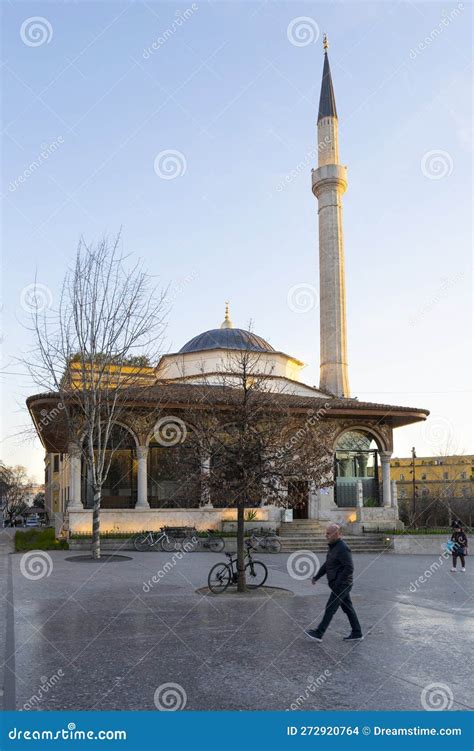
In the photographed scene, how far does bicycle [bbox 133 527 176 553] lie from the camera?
22.9 meters

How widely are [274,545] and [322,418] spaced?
7545mm

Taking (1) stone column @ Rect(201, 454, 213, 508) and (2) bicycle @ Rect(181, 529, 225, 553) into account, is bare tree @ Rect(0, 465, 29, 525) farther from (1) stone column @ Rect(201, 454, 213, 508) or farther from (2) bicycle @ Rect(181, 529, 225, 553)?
(1) stone column @ Rect(201, 454, 213, 508)

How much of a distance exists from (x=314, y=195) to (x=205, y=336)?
10.8m

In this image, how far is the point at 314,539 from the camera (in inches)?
970

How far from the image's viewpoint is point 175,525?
26.8 metres

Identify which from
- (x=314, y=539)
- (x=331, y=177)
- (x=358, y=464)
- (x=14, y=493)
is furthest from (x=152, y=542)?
(x=14, y=493)

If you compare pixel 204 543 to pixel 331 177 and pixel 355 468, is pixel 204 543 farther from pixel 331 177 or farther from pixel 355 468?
pixel 331 177

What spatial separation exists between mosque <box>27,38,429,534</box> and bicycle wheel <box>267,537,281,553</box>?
251cm

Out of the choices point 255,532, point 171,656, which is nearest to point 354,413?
→ point 255,532

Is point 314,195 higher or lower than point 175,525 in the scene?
higher

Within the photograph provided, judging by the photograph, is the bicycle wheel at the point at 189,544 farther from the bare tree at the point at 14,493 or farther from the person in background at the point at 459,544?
the bare tree at the point at 14,493

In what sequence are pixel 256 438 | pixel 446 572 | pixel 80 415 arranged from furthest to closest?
1. pixel 80 415
2. pixel 446 572
3. pixel 256 438

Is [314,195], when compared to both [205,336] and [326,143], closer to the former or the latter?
[326,143]

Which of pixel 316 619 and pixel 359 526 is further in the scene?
pixel 359 526
